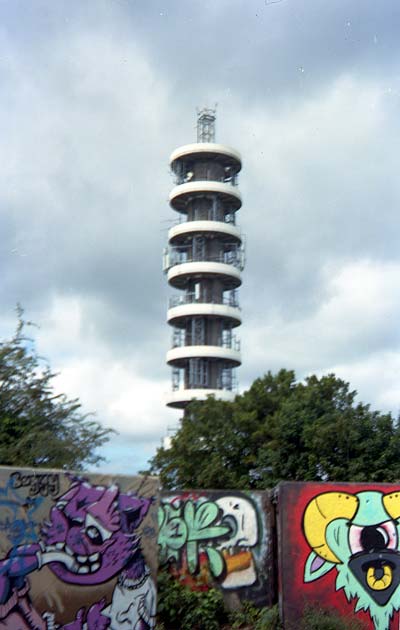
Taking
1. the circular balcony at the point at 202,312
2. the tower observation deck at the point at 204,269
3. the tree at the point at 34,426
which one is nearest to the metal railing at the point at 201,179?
the tower observation deck at the point at 204,269

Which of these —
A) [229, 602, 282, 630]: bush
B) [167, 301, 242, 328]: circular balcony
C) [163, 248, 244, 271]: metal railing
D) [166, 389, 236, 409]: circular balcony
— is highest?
[163, 248, 244, 271]: metal railing

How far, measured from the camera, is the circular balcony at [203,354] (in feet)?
204

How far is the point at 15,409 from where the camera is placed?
1747 centimetres

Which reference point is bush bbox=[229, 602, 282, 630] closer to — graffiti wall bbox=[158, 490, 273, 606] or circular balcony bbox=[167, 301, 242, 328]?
graffiti wall bbox=[158, 490, 273, 606]

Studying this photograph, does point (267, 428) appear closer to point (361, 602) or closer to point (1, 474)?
point (361, 602)

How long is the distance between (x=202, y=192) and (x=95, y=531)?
56759mm

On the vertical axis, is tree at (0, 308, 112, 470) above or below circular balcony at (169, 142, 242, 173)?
below

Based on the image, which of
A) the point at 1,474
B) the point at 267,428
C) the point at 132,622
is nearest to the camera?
the point at 1,474

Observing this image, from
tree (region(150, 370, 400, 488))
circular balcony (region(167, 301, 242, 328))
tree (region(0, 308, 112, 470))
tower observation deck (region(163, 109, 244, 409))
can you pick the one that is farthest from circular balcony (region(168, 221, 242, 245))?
tree (region(0, 308, 112, 470))

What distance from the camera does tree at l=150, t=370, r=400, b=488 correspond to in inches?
1049

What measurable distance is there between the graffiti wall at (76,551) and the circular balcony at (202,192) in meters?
55.6

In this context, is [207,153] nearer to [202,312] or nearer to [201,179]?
[201,179]

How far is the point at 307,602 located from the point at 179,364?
174ft

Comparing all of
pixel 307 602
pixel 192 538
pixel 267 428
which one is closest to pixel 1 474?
pixel 192 538
